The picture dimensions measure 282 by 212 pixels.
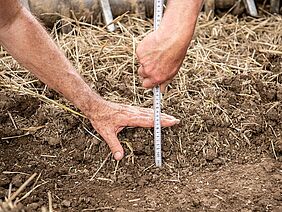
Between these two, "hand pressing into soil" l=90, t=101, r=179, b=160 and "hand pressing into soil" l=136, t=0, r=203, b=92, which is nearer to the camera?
"hand pressing into soil" l=136, t=0, r=203, b=92

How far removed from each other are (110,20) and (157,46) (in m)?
1.71

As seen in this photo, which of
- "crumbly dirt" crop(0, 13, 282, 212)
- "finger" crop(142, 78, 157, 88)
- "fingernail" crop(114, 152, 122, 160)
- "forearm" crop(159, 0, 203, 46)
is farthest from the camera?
"fingernail" crop(114, 152, 122, 160)

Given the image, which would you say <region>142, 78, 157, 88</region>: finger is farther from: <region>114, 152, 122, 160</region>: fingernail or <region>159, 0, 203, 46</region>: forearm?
<region>114, 152, 122, 160</region>: fingernail

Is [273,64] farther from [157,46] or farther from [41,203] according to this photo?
[41,203]

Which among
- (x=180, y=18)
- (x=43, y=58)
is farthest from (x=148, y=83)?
(x=43, y=58)

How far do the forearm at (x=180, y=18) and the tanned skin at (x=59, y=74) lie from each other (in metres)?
0.30

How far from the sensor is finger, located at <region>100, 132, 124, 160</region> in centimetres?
326

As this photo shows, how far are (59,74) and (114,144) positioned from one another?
446 millimetres

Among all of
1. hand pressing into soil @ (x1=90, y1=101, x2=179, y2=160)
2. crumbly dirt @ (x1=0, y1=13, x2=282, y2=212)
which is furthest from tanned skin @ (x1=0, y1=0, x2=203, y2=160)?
crumbly dirt @ (x1=0, y1=13, x2=282, y2=212)

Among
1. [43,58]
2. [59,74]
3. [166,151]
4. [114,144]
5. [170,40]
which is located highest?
[170,40]

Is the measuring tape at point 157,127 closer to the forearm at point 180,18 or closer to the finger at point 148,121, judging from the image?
the finger at point 148,121

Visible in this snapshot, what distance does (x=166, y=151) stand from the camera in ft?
11.0

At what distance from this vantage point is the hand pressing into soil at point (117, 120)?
3.27m

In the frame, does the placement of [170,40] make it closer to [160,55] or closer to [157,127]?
[160,55]
